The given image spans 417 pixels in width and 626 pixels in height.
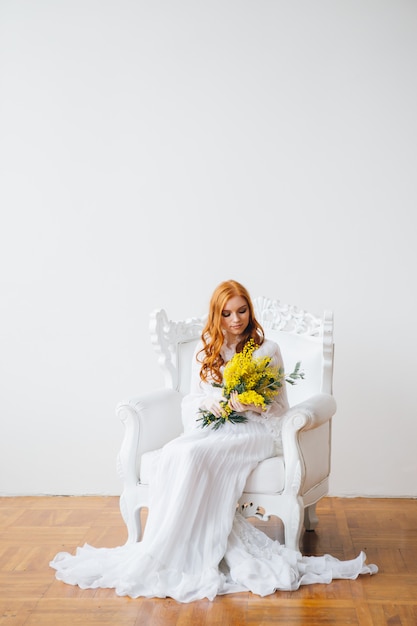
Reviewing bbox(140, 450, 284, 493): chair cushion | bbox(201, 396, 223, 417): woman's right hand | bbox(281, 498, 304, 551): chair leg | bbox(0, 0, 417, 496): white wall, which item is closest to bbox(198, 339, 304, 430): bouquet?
bbox(201, 396, 223, 417): woman's right hand

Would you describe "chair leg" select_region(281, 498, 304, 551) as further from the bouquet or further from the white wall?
the white wall

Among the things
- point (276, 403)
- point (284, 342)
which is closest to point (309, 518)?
point (276, 403)

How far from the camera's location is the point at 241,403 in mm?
3934

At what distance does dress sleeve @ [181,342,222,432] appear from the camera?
412cm

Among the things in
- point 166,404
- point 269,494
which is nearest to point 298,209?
point 166,404

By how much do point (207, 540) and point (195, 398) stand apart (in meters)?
0.77

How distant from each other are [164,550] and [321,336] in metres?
1.48

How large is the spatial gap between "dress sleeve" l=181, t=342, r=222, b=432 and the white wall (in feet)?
3.95

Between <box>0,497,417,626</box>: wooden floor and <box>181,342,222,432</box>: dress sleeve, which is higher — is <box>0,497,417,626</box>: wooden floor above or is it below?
below

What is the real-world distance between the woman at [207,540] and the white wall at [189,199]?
4.39 feet

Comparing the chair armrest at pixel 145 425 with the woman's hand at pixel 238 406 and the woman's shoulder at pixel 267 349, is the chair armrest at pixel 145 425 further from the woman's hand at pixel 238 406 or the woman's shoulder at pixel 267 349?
the woman's shoulder at pixel 267 349

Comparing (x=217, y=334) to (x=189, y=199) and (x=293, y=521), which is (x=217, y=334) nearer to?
(x=293, y=521)

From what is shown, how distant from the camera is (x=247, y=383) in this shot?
12.7 ft

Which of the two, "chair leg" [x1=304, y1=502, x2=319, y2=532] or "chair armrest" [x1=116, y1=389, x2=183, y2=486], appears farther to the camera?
"chair leg" [x1=304, y1=502, x2=319, y2=532]
